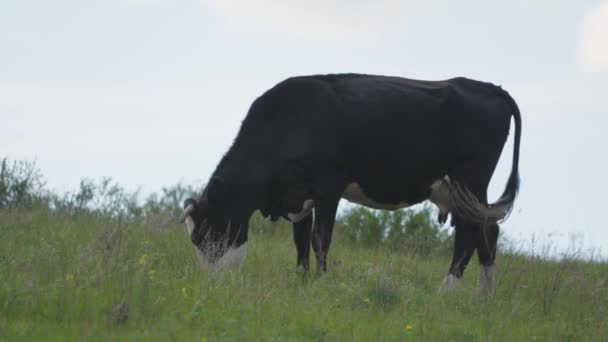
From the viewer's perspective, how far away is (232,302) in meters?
7.23

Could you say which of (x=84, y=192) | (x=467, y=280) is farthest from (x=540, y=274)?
(x=84, y=192)

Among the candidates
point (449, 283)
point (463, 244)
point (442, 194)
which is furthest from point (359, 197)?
point (449, 283)

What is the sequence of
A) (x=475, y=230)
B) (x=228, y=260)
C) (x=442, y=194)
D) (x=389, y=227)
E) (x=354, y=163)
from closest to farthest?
(x=228, y=260) < (x=354, y=163) < (x=475, y=230) < (x=442, y=194) < (x=389, y=227)

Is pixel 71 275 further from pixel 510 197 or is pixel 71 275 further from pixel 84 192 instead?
pixel 84 192

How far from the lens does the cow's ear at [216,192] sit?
33.6 ft

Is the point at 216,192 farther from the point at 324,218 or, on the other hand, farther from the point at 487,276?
the point at 487,276

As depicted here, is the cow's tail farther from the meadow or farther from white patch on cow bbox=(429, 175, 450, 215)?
the meadow

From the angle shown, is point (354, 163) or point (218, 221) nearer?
point (218, 221)

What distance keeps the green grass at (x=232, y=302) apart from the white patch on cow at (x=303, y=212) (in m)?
0.58

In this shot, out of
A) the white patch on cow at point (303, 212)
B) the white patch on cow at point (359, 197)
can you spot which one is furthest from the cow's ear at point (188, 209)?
the white patch on cow at point (359, 197)

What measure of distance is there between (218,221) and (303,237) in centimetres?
108

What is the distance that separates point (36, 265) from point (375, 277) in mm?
3217

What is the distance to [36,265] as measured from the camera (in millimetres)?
7543

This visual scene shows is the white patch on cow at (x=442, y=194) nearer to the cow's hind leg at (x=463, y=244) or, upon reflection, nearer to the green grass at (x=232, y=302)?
the cow's hind leg at (x=463, y=244)
